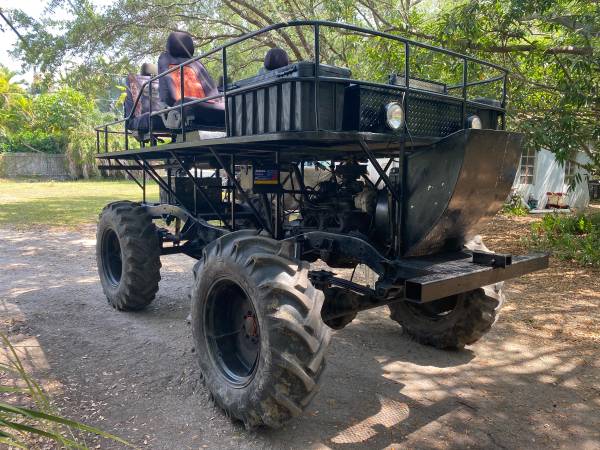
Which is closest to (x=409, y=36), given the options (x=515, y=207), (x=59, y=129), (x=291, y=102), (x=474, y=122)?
(x=474, y=122)

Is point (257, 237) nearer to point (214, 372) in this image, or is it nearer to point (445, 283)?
point (214, 372)

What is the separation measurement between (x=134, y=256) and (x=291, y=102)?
3.00 m

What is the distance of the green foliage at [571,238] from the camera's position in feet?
27.0

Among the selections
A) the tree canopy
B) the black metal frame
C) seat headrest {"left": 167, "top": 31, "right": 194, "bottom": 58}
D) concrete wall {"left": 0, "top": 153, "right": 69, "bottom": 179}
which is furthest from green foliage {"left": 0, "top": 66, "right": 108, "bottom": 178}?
the black metal frame

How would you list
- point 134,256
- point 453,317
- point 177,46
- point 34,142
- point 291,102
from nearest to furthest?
point 291,102
point 453,317
point 134,256
point 177,46
point 34,142

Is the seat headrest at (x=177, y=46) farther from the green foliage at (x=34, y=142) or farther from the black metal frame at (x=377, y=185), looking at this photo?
the green foliage at (x=34, y=142)

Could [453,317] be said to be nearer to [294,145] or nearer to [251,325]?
[251,325]

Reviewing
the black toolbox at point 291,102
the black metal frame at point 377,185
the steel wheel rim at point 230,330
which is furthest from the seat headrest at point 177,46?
the steel wheel rim at point 230,330

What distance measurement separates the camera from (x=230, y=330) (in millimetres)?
3859

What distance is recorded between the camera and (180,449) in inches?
119

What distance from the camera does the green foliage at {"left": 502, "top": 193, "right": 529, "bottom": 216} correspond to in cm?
1570

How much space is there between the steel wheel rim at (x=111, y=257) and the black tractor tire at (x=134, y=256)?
0.61ft

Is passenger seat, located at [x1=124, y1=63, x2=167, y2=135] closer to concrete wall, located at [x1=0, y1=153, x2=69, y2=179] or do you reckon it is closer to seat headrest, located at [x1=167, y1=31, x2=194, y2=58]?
seat headrest, located at [x1=167, y1=31, x2=194, y2=58]

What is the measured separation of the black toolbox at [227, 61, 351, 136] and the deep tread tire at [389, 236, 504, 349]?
1.81 meters
